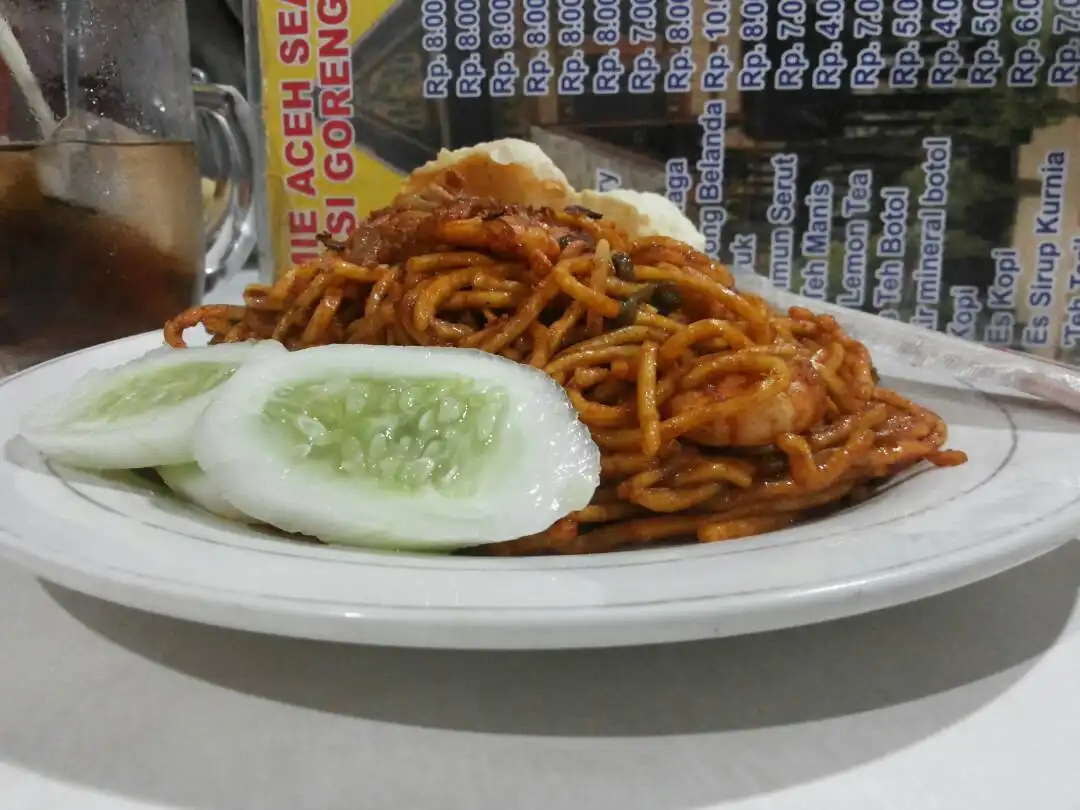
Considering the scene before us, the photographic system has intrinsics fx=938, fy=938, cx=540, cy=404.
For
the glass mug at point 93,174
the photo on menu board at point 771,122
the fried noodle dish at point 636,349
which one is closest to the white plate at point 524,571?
the fried noodle dish at point 636,349

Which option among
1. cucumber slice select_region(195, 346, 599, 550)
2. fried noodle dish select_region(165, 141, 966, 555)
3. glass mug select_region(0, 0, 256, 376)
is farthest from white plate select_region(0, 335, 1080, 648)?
glass mug select_region(0, 0, 256, 376)

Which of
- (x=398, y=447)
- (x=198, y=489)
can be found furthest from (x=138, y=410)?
(x=398, y=447)

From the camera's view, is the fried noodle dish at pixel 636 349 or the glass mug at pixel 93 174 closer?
the fried noodle dish at pixel 636 349

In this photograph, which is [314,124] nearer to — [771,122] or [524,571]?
[771,122]

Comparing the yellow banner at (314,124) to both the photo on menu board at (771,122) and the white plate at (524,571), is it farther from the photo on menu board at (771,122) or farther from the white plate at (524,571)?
the white plate at (524,571)

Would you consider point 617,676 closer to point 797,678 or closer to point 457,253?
point 797,678

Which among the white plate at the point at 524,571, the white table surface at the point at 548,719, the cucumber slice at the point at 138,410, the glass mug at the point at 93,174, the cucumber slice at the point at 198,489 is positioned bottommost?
the white table surface at the point at 548,719
